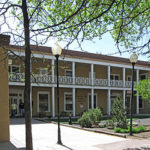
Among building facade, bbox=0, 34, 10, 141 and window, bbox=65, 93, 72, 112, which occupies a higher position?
building facade, bbox=0, 34, 10, 141

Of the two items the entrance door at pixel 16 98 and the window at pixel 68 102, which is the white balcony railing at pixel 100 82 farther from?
the entrance door at pixel 16 98

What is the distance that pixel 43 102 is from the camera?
2167 centimetres

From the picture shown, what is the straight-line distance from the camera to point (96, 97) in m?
25.2

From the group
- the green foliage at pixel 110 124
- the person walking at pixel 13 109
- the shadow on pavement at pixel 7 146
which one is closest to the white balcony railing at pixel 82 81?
the person walking at pixel 13 109

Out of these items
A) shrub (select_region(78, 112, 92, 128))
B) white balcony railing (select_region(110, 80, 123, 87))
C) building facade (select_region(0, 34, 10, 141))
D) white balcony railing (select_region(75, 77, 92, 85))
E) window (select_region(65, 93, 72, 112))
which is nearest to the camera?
building facade (select_region(0, 34, 10, 141))

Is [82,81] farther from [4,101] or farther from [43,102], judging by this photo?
[4,101]

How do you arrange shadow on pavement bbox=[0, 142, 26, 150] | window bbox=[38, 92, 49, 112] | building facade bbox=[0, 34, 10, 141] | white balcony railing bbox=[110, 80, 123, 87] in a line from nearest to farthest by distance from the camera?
shadow on pavement bbox=[0, 142, 26, 150] → building facade bbox=[0, 34, 10, 141] → window bbox=[38, 92, 49, 112] → white balcony railing bbox=[110, 80, 123, 87]

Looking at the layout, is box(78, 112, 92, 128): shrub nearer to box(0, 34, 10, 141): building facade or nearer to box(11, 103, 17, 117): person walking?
box(0, 34, 10, 141): building facade

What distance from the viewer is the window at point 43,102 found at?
70.4 ft

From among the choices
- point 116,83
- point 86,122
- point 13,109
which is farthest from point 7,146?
point 116,83

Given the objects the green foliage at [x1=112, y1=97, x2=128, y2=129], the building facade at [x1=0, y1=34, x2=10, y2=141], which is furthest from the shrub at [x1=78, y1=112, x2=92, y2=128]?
the building facade at [x1=0, y1=34, x2=10, y2=141]

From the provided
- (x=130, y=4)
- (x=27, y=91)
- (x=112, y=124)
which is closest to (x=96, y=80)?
(x=112, y=124)

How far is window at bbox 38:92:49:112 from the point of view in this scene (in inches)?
844

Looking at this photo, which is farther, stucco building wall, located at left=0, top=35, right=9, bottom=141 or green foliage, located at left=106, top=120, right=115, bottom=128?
green foliage, located at left=106, top=120, right=115, bottom=128
